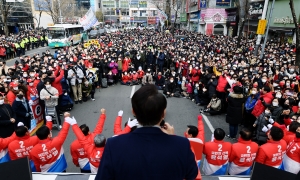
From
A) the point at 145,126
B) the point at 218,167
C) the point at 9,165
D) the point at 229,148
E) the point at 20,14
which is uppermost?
the point at 20,14

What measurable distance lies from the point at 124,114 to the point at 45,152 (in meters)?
4.82

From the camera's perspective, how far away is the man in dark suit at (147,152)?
1.26 meters

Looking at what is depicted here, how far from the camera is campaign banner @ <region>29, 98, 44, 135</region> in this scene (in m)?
6.23

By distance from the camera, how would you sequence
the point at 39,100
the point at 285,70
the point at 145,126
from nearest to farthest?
the point at 145,126
the point at 39,100
the point at 285,70

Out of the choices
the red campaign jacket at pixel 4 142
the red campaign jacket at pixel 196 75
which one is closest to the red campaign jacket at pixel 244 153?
the red campaign jacket at pixel 4 142

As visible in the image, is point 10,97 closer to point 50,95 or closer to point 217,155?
point 50,95

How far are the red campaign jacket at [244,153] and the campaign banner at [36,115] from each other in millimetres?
5301

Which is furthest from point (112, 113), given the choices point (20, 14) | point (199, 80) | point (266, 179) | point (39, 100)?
point (20, 14)

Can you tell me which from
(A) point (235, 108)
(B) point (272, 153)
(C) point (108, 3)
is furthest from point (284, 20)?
(C) point (108, 3)

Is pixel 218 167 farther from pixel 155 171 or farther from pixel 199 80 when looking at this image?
pixel 199 80

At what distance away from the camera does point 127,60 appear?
12883 mm

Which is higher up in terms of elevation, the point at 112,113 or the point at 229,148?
the point at 229,148

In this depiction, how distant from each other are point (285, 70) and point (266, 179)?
8.32m

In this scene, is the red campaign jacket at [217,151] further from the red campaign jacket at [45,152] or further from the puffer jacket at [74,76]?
the puffer jacket at [74,76]
